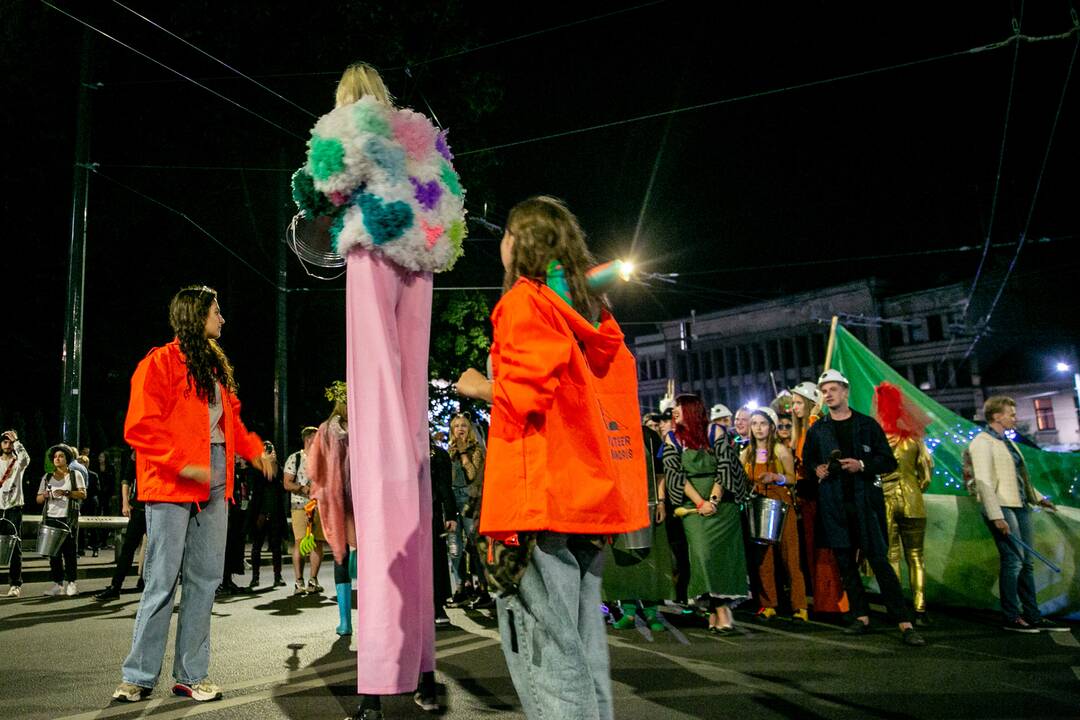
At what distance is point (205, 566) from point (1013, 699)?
15.5 feet

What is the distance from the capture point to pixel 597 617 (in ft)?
9.30

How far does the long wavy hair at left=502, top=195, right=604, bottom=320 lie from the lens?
9.48ft

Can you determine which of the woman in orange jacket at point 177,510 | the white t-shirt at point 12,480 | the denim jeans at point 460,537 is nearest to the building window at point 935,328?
the denim jeans at point 460,537

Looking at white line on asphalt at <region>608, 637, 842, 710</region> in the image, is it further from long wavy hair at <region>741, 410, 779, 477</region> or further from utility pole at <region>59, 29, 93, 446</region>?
utility pole at <region>59, 29, 93, 446</region>

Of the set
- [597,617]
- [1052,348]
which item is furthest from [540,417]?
[1052,348]

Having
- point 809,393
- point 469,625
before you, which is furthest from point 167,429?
point 809,393

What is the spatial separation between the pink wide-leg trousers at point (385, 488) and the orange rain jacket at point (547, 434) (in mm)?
775

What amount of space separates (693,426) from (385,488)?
4.73 metres

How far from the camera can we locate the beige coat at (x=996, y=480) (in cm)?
745

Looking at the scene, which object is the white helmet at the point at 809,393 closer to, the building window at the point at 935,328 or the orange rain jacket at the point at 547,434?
the orange rain jacket at the point at 547,434

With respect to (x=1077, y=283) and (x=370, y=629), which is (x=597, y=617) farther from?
(x=1077, y=283)

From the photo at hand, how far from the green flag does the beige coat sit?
0.59m

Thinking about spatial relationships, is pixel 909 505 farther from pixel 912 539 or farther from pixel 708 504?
pixel 708 504

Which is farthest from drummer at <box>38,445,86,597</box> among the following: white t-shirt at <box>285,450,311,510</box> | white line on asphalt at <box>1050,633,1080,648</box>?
white line on asphalt at <box>1050,633,1080,648</box>
